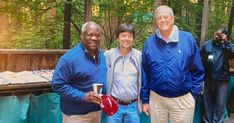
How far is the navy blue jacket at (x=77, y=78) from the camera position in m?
2.60

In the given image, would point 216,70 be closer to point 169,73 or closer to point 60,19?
point 169,73

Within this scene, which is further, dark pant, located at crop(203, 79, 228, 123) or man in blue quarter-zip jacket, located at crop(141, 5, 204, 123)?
dark pant, located at crop(203, 79, 228, 123)

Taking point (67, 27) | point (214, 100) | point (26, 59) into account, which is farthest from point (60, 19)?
point (214, 100)

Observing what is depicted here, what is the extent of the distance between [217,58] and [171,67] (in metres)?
2.27

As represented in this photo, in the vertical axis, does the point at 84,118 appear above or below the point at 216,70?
below

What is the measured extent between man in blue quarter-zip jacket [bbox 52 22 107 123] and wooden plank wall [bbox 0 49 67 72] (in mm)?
1597

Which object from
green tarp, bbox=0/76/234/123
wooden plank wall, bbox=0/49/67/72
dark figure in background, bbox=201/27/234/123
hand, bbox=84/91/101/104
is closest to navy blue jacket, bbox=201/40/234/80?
dark figure in background, bbox=201/27/234/123

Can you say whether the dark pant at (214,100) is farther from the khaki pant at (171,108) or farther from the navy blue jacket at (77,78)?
the navy blue jacket at (77,78)

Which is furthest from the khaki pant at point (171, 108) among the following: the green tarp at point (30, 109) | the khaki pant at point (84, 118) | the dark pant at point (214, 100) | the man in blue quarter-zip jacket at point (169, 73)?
the dark pant at point (214, 100)

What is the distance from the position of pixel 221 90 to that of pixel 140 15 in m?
2.35

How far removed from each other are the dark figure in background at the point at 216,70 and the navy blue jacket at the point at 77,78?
269cm

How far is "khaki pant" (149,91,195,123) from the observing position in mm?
3148

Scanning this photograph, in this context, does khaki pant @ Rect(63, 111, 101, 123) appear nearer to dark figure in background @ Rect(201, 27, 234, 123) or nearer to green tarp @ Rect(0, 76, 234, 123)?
green tarp @ Rect(0, 76, 234, 123)

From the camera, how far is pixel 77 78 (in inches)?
105
